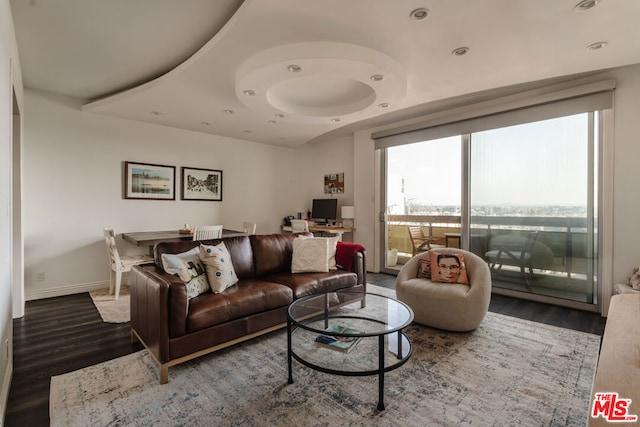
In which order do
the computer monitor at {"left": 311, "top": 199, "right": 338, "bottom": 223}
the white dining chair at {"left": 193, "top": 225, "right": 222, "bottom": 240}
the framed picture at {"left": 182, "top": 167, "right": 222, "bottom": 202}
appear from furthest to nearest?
1. the computer monitor at {"left": 311, "top": 199, "right": 338, "bottom": 223}
2. the framed picture at {"left": 182, "top": 167, "right": 222, "bottom": 202}
3. the white dining chair at {"left": 193, "top": 225, "right": 222, "bottom": 240}

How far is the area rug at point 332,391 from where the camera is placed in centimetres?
168

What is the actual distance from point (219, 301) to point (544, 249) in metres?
4.02

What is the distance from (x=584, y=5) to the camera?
195cm

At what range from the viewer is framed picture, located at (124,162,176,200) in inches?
179

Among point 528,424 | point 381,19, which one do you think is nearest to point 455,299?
point 528,424

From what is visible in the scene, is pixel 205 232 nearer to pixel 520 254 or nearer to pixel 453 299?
pixel 453 299

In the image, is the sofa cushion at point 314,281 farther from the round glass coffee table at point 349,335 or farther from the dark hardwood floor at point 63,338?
the dark hardwood floor at point 63,338

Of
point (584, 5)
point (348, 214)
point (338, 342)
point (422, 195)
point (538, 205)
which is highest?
point (584, 5)

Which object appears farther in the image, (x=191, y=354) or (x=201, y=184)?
(x=201, y=184)

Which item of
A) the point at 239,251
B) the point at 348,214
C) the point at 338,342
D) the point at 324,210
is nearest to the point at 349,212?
the point at 348,214

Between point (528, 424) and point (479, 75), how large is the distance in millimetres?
2931

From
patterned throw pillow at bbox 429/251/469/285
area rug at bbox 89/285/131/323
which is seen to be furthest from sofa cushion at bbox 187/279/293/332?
patterned throw pillow at bbox 429/251/469/285

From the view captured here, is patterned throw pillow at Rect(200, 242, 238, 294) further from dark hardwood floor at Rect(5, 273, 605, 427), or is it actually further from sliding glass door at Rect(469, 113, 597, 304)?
sliding glass door at Rect(469, 113, 597, 304)

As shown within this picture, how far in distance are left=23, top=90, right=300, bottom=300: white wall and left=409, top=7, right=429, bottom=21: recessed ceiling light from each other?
4250 millimetres
